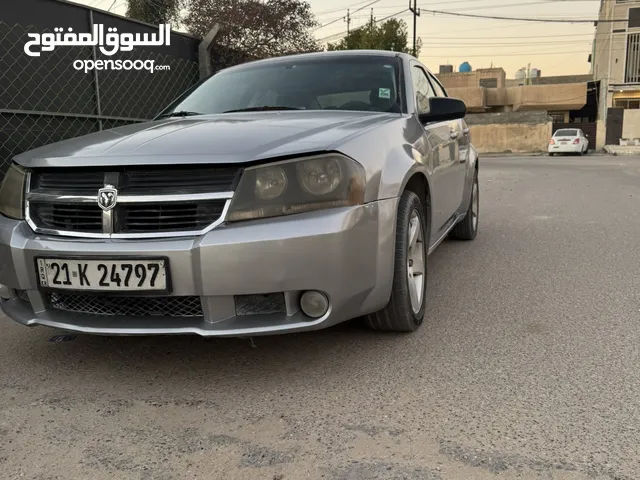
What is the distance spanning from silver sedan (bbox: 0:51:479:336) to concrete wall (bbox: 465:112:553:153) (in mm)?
31102

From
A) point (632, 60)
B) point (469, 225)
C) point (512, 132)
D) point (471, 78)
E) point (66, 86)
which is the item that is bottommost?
point (512, 132)

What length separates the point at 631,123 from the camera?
32531mm

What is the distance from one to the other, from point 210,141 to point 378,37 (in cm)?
3129

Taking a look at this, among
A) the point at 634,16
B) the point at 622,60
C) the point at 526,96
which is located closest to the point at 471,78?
the point at 526,96

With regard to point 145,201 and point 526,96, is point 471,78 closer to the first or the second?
point 526,96

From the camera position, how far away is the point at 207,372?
270 centimetres

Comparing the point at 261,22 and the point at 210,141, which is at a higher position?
the point at 261,22

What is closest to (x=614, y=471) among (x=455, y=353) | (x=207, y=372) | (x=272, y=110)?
(x=455, y=353)

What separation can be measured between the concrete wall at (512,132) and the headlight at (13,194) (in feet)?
103

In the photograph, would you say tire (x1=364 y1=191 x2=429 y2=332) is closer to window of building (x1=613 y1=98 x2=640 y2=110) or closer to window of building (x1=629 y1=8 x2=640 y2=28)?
window of building (x1=613 y1=98 x2=640 y2=110)

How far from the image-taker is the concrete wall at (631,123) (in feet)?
106

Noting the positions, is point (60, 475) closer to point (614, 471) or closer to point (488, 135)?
point (614, 471)

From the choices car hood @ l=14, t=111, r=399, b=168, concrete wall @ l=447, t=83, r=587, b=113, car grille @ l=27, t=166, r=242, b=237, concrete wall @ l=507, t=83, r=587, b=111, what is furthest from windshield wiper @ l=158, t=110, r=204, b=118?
concrete wall @ l=507, t=83, r=587, b=111

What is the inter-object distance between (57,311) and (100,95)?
399cm
